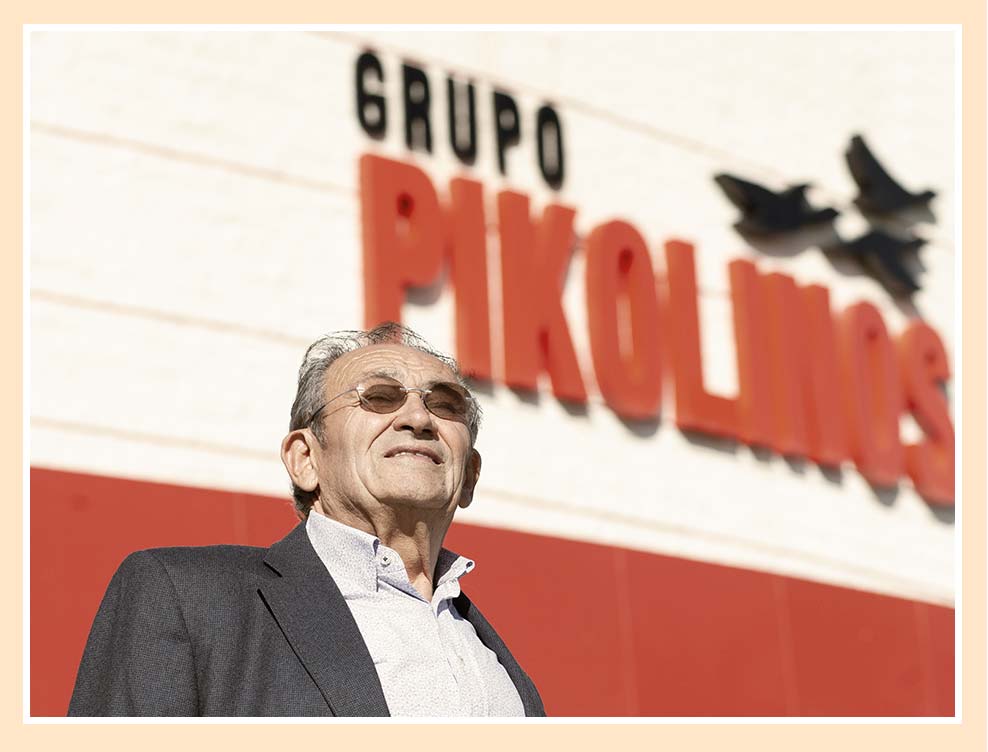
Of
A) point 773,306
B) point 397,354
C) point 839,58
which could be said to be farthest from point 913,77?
point 397,354

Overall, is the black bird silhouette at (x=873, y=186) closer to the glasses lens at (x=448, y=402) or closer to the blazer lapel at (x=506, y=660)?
the glasses lens at (x=448, y=402)

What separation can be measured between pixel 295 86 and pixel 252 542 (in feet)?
7.19

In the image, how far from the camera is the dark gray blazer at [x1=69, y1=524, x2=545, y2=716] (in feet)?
9.65

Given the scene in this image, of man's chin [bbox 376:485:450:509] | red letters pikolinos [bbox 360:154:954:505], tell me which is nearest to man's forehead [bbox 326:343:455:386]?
man's chin [bbox 376:485:450:509]

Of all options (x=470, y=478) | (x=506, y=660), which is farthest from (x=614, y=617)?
(x=506, y=660)

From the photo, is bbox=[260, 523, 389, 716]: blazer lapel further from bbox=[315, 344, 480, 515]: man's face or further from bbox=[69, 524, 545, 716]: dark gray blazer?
bbox=[315, 344, 480, 515]: man's face

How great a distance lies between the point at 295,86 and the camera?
7.85 metres

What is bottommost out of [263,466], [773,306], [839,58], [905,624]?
[905,624]

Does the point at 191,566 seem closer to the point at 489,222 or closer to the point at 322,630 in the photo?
the point at 322,630

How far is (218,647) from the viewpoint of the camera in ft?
9.82

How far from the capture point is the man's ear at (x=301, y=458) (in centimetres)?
358

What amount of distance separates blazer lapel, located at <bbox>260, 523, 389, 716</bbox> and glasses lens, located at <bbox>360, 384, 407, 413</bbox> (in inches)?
14.5

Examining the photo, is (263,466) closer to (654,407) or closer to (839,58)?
(654,407)

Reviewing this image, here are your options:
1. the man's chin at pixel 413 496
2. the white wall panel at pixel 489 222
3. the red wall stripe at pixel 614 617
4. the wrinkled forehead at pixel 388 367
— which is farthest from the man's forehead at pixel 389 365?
the white wall panel at pixel 489 222
